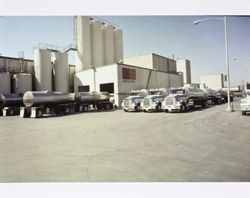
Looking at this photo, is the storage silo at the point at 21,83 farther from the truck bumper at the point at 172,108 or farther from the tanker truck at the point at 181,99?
the truck bumper at the point at 172,108

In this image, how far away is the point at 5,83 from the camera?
26266 millimetres

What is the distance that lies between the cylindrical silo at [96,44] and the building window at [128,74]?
155 inches

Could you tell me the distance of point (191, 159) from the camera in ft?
22.1

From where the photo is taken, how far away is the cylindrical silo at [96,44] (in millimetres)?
31484

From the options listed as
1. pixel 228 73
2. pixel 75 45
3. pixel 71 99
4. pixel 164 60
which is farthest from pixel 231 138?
pixel 164 60

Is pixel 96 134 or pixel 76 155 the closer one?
pixel 76 155

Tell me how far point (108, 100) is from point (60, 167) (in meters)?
22.7

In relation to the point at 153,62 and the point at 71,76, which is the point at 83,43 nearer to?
the point at 71,76

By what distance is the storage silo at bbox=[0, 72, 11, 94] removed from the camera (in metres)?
25.9

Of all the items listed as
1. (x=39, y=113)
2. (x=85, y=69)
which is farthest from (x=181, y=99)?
(x=85, y=69)

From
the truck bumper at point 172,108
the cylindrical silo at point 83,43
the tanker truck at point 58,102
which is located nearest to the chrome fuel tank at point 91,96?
the tanker truck at point 58,102

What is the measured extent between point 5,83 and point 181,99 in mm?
18912
